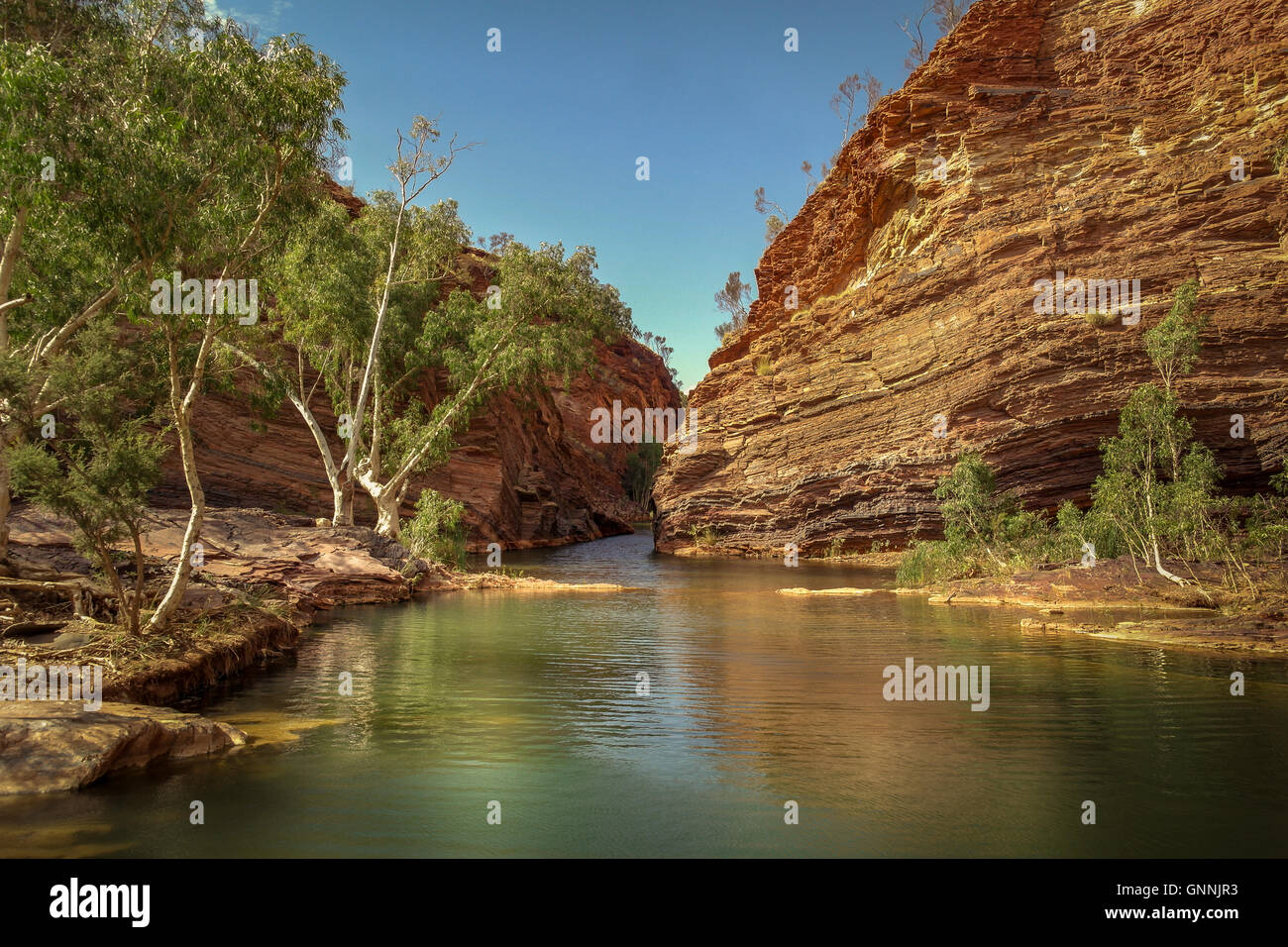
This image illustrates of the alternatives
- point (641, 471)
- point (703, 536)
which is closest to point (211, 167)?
point (703, 536)

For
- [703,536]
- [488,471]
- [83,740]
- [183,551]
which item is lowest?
[83,740]

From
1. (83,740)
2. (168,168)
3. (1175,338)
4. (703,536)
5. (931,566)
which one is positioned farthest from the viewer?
(703,536)

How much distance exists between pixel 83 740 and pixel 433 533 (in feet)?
64.0

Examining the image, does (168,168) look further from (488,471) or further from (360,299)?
(488,471)

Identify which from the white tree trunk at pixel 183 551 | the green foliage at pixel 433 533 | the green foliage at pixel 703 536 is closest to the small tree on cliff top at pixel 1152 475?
the white tree trunk at pixel 183 551

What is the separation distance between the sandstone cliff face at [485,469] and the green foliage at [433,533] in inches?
246

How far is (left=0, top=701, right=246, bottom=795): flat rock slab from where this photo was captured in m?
6.29

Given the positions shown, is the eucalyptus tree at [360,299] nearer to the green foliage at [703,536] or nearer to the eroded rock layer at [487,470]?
the eroded rock layer at [487,470]

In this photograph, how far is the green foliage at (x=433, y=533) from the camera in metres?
25.8

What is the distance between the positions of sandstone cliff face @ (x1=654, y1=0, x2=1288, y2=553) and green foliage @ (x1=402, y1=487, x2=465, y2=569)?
1856 cm

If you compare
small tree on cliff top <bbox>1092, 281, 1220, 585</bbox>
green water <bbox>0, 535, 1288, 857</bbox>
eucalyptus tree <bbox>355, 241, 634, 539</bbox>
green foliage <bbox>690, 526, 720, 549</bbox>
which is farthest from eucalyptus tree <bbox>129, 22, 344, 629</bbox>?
green foliage <bbox>690, 526, 720, 549</bbox>

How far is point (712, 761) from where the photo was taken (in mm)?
7547
